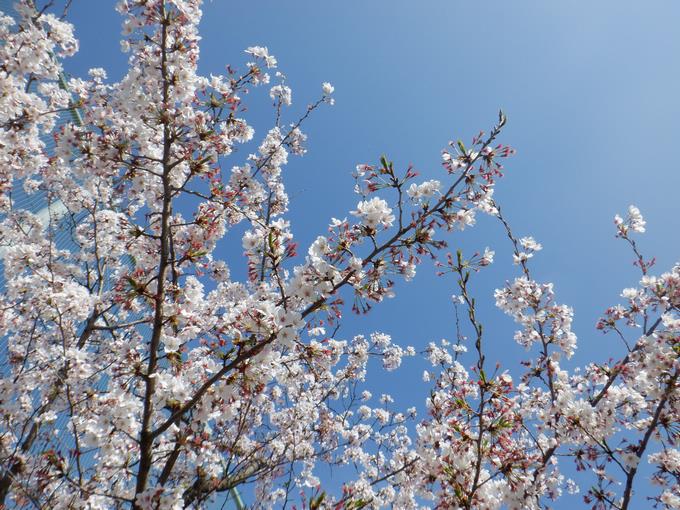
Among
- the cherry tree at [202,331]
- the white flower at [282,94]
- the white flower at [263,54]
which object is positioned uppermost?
the white flower at [282,94]

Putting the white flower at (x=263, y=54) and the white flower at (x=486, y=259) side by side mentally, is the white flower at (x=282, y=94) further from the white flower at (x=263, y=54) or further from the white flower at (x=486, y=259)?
the white flower at (x=486, y=259)

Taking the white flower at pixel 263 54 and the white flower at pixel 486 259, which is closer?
the white flower at pixel 486 259

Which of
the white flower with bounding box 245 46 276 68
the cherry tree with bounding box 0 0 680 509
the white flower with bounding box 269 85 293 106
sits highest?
the white flower with bounding box 269 85 293 106

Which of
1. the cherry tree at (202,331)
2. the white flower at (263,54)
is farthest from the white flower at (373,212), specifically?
the white flower at (263,54)

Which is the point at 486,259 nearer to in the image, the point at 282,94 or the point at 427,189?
the point at 427,189

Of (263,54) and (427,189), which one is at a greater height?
(263,54)

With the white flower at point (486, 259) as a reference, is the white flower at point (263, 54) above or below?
above

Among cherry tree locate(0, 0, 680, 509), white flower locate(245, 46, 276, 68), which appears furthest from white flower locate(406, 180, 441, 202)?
white flower locate(245, 46, 276, 68)

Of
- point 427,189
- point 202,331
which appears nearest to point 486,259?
point 427,189

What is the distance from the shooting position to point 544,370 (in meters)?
5.16

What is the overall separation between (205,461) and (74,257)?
529 cm

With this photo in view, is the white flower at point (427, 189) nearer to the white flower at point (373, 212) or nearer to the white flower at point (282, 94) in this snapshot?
the white flower at point (373, 212)

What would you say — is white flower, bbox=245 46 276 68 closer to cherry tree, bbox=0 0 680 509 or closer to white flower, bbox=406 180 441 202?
cherry tree, bbox=0 0 680 509

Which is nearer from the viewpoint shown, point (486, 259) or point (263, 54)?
point (486, 259)
